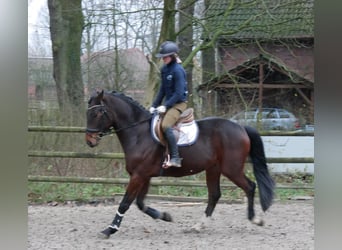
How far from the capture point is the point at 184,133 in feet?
18.2

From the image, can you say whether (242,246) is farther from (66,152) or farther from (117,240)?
(66,152)

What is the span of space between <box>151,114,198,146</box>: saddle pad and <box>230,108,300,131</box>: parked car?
3.53 meters

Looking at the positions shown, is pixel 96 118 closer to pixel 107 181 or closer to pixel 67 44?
pixel 107 181

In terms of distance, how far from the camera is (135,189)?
17.7 ft

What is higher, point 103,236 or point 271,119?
point 271,119

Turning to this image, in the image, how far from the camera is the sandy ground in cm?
511

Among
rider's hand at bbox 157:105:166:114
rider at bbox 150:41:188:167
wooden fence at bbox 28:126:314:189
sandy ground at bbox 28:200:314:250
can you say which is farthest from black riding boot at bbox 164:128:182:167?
wooden fence at bbox 28:126:314:189

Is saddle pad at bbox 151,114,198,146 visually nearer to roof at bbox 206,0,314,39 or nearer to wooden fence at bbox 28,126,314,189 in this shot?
wooden fence at bbox 28,126,314,189

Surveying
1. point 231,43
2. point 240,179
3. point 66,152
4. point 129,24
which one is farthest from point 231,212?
point 129,24

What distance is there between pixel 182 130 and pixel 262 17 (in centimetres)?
471

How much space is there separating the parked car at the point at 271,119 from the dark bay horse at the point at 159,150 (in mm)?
3259

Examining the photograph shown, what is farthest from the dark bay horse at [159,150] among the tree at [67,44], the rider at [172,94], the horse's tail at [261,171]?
the tree at [67,44]

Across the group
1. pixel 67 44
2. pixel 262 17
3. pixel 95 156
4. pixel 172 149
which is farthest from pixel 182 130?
pixel 67 44

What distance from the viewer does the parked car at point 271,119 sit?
923 cm
